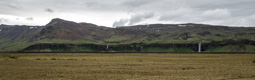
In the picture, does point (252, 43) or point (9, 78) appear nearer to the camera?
point (9, 78)

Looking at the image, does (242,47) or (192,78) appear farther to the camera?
(242,47)

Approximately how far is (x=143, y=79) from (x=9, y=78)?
15852mm

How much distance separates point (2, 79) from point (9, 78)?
101 centimetres

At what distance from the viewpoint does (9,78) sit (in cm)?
3130

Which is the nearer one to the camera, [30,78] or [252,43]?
[30,78]

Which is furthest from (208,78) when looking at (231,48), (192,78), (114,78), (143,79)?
(231,48)

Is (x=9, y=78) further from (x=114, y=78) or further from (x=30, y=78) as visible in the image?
(x=114, y=78)

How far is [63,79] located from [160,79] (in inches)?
441

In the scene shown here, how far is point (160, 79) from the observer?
1197 inches

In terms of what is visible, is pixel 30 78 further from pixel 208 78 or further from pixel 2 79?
pixel 208 78

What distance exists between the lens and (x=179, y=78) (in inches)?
1235

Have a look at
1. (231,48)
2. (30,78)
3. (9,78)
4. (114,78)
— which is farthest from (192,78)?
(231,48)

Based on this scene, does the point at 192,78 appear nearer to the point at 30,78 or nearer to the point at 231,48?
the point at 30,78

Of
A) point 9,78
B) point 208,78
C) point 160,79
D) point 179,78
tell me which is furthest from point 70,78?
point 208,78
